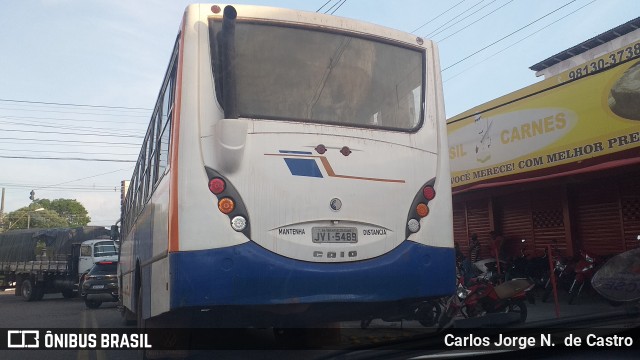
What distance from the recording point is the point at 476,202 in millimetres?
15195

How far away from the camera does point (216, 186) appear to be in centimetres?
456

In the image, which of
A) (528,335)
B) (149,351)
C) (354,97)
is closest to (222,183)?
(354,97)

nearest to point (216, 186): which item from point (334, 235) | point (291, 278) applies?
point (291, 278)

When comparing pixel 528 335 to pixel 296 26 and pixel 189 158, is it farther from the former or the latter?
pixel 296 26

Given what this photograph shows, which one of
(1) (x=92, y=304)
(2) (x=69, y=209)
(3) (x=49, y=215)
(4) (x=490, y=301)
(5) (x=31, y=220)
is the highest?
(2) (x=69, y=209)

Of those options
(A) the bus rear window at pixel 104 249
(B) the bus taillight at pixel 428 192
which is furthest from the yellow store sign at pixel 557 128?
(A) the bus rear window at pixel 104 249

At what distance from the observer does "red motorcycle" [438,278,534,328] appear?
7.91m

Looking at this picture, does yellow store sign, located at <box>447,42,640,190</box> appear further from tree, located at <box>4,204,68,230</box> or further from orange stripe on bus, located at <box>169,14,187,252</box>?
tree, located at <box>4,204,68,230</box>

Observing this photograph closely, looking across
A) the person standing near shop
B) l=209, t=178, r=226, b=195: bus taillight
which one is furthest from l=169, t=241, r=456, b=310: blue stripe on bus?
the person standing near shop

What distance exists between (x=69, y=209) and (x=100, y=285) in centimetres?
7894

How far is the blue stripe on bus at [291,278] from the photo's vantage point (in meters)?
4.40

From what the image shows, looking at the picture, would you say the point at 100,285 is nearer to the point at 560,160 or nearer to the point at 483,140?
the point at 483,140

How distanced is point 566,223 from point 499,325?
30.8ft

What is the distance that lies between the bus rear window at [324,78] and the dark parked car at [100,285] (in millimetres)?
13980
